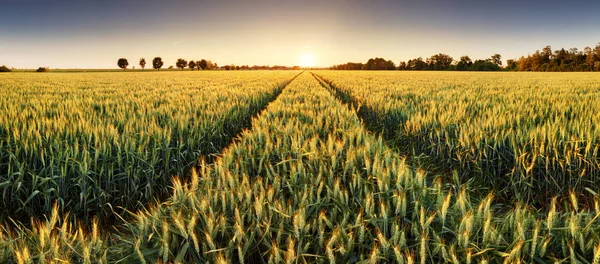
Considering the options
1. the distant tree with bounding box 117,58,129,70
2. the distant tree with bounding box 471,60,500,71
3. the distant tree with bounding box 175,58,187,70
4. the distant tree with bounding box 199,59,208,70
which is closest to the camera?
the distant tree with bounding box 471,60,500,71

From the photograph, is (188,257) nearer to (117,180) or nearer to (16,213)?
(117,180)

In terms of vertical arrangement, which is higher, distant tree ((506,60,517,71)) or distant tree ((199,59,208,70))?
distant tree ((199,59,208,70))

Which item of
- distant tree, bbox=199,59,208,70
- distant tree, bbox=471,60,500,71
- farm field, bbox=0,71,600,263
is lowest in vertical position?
farm field, bbox=0,71,600,263

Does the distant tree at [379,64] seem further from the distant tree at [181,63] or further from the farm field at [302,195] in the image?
the farm field at [302,195]

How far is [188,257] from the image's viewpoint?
1.65 metres

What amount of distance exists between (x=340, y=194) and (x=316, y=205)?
0.17 m

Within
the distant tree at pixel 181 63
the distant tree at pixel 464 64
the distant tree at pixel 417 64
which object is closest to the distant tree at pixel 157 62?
the distant tree at pixel 181 63

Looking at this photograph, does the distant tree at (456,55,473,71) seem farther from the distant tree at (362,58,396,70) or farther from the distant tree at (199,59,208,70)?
the distant tree at (199,59,208,70)

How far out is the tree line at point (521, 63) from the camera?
247 ft

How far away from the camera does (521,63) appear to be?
93.6 meters

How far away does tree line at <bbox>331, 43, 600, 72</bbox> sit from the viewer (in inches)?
2960

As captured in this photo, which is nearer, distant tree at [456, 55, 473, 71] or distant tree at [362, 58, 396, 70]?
distant tree at [456, 55, 473, 71]

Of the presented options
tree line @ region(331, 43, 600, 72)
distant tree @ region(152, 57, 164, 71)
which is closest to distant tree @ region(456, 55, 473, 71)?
tree line @ region(331, 43, 600, 72)

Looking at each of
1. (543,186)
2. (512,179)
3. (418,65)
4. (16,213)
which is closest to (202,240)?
(16,213)
